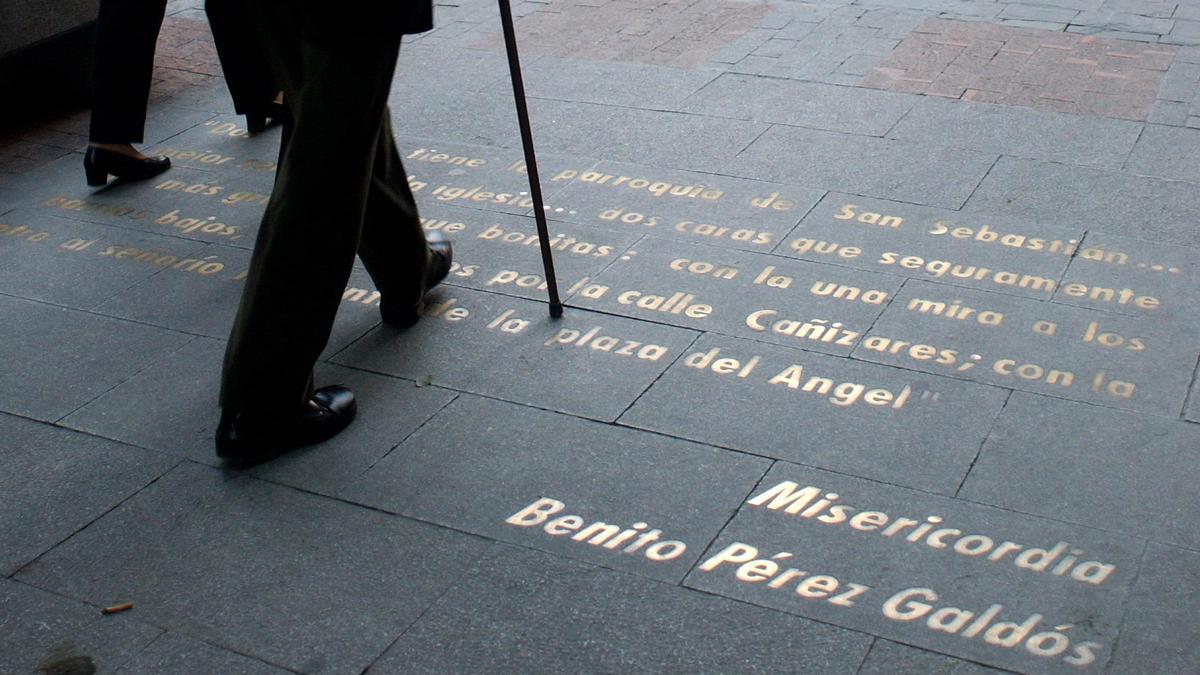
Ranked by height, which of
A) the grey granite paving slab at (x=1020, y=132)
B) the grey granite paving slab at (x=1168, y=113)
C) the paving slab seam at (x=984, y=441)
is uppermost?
the paving slab seam at (x=984, y=441)

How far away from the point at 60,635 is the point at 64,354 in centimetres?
158

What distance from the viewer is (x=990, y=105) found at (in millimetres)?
6293

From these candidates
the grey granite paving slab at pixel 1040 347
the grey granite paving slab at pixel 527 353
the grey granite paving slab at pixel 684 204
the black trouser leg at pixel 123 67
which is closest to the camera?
the grey granite paving slab at pixel 1040 347

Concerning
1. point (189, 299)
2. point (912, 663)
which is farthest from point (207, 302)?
point (912, 663)

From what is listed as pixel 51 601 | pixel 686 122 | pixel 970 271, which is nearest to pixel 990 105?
pixel 686 122

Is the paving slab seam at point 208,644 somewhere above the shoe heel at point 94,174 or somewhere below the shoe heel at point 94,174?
below

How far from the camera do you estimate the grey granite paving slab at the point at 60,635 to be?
9.75 feet

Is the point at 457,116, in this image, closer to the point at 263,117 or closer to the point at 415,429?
the point at 263,117

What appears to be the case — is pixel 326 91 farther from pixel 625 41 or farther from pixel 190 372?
pixel 625 41

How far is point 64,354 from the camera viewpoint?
4414 millimetres

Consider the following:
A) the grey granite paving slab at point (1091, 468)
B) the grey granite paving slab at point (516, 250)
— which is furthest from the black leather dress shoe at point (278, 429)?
the grey granite paving slab at point (1091, 468)

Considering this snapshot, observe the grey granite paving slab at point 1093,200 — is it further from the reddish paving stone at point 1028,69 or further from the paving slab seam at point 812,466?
the paving slab seam at point 812,466

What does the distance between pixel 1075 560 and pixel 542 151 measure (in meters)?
3.44

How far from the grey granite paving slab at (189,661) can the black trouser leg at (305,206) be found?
33.0 inches
